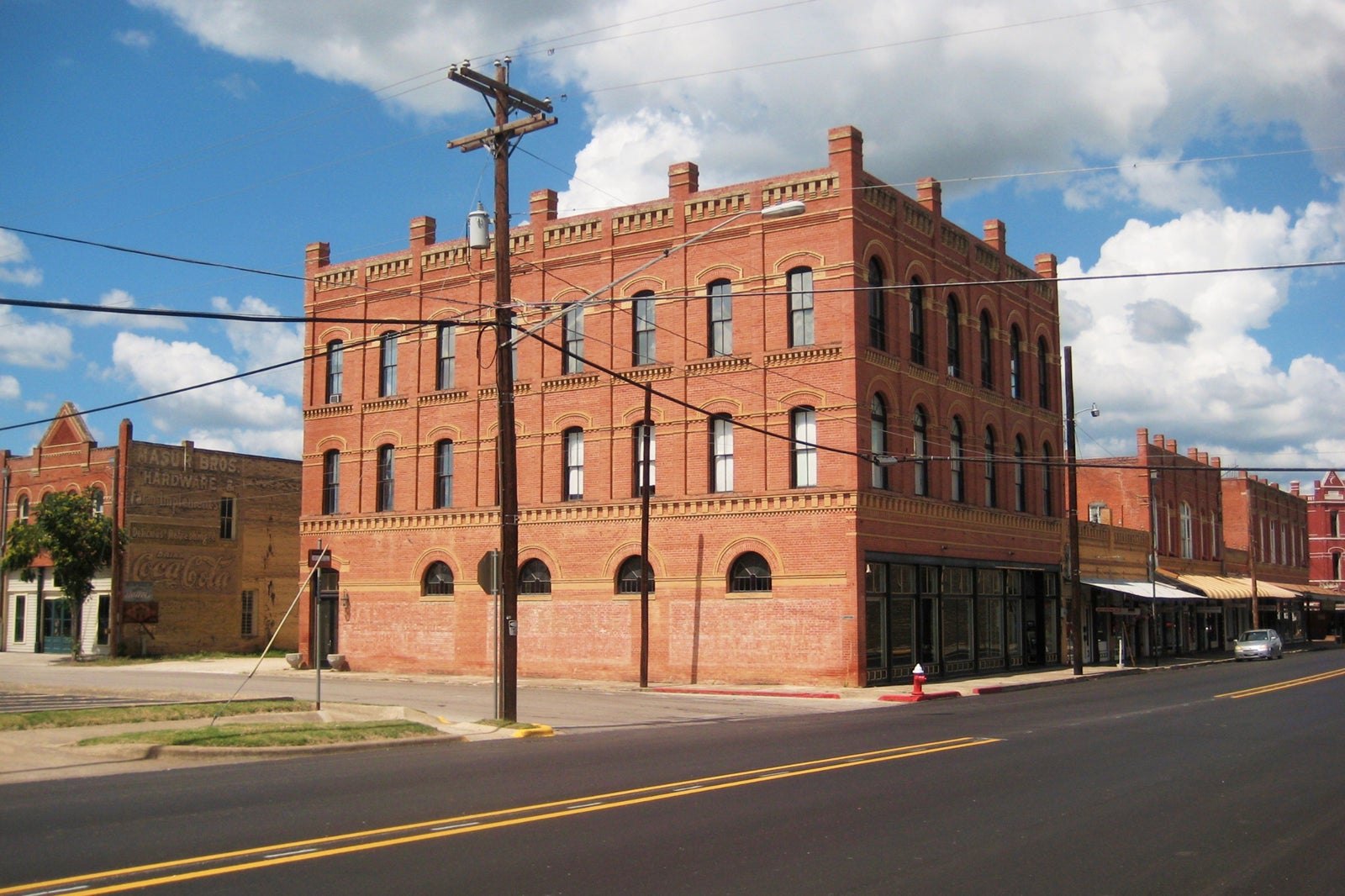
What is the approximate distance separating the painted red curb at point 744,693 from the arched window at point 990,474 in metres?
12.0

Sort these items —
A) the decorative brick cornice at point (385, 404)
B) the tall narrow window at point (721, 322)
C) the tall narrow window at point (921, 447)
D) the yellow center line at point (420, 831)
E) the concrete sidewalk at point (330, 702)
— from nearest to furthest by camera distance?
the yellow center line at point (420, 831), the concrete sidewalk at point (330, 702), the tall narrow window at point (721, 322), the tall narrow window at point (921, 447), the decorative brick cornice at point (385, 404)

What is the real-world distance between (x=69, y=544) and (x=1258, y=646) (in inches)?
1893

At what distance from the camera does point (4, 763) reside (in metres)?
14.7

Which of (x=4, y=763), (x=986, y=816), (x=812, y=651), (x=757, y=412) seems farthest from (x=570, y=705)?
(x=986, y=816)

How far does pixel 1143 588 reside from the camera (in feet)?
157

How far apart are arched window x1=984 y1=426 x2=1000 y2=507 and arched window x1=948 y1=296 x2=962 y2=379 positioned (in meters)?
2.76

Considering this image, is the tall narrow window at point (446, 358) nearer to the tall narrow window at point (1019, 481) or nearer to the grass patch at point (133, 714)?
the grass patch at point (133, 714)

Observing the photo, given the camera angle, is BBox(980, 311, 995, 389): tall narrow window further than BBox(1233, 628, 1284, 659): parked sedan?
No

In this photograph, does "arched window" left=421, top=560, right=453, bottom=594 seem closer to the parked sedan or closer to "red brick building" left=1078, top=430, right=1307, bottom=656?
"red brick building" left=1078, top=430, right=1307, bottom=656

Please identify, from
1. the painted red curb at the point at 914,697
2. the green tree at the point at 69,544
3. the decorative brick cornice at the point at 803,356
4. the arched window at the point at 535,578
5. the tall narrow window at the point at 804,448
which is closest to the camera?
the painted red curb at the point at 914,697

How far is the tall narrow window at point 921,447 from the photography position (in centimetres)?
3459

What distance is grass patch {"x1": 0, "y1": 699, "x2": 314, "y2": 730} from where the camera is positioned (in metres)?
18.8

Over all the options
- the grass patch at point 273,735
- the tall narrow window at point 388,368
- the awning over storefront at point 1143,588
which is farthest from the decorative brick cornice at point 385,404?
the awning over storefront at point 1143,588

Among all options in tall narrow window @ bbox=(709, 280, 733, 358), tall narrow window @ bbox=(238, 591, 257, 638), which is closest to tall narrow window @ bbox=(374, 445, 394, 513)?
tall narrow window @ bbox=(709, 280, 733, 358)
